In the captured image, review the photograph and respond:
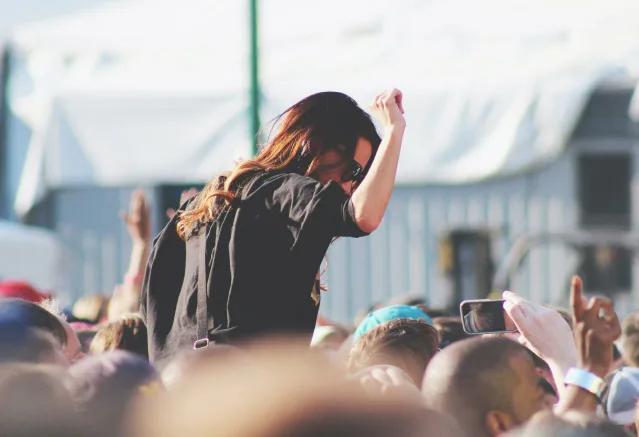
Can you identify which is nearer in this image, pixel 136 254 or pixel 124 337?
pixel 124 337

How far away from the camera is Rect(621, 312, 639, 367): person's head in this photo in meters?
5.79

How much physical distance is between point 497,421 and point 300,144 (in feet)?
3.68

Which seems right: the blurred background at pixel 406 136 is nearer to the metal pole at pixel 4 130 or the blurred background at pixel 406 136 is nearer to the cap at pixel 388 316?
the metal pole at pixel 4 130

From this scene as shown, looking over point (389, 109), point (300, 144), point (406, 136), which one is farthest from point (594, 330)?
point (406, 136)

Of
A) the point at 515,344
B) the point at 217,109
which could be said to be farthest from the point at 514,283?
the point at 515,344

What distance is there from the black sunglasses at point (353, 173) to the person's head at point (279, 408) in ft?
3.79

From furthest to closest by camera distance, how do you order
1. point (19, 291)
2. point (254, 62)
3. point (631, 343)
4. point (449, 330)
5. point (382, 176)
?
point (254, 62) < point (19, 291) < point (631, 343) < point (449, 330) < point (382, 176)

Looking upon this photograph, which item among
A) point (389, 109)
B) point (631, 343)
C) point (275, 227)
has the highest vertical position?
point (389, 109)

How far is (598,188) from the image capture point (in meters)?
12.9

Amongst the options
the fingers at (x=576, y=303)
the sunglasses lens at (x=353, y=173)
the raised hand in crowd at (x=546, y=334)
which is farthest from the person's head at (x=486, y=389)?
the sunglasses lens at (x=353, y=173)

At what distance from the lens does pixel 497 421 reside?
3.00 meters

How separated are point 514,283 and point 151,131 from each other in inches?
140

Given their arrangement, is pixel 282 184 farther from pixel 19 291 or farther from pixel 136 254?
pixel 136 254

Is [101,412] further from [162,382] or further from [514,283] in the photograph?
[514,283]
